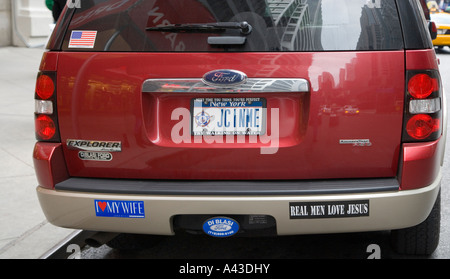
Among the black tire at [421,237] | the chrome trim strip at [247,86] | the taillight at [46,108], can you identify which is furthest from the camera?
the black tire at [421,237]

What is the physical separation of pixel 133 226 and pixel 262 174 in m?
0.70

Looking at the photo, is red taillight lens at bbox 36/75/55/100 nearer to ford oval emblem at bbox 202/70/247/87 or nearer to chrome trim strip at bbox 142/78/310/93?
chrome trim strip at bbox 142/78/310/93

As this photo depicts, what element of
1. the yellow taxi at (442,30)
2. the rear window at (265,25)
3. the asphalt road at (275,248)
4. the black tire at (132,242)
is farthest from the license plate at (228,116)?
the yellow taxi at (442,30)

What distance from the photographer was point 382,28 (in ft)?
10.9

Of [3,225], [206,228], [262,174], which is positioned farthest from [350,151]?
[3,225]

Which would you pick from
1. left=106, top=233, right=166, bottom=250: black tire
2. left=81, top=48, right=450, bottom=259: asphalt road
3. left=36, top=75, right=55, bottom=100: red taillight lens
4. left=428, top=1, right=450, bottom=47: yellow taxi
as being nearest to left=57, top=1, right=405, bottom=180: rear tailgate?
left=36, top=75, right=55, bottom=100: red taillight lens

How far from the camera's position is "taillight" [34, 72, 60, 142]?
352 centimetres

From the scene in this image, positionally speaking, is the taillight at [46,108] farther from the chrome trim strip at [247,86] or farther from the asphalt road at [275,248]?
the asphalt road at [275,248]

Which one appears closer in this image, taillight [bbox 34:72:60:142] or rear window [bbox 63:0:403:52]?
rear window [bbox 63:0:403:52]

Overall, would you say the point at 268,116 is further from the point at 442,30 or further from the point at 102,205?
the point at 442,30

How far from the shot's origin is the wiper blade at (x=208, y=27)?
3299mm

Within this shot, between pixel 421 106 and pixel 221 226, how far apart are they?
3.80ft
